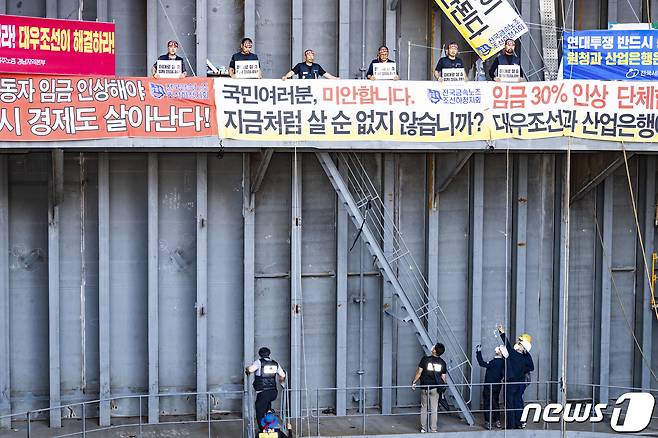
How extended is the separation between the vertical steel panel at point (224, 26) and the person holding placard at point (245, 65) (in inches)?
47.1

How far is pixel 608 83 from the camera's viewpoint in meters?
15.9

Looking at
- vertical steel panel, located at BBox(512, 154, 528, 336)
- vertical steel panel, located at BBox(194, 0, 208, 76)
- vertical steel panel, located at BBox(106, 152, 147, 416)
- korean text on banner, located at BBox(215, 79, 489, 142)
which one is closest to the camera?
korean text on banner, located at BBox(215, 79, 489, 142)

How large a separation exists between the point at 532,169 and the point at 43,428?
30.7ft

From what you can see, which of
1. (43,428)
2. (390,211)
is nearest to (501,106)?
(390,211)

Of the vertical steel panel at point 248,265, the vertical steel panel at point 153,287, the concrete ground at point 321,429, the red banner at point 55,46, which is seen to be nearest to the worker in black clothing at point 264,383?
the concrete ground at point 321,429

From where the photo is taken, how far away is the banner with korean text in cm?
1525

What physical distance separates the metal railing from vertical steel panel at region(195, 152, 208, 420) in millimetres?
297

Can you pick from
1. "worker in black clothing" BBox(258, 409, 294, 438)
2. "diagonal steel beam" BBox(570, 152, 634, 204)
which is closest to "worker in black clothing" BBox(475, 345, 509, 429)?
"diagonal steel beam" BBox(570, 152, 634, 204)

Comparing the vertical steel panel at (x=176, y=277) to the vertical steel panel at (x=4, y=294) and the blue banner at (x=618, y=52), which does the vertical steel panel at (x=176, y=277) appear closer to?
the vertical steel panel at (x=4, y=294)

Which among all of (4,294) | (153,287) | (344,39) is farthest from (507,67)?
(4,294)

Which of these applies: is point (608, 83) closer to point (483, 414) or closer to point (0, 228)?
point (483, 414)

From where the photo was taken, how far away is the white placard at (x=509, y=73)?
1600 cm

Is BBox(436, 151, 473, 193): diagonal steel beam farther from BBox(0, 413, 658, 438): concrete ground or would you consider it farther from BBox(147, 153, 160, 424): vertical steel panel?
BBox(147, 153, 160, 424): vertical steel panel

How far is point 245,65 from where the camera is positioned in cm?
1543
